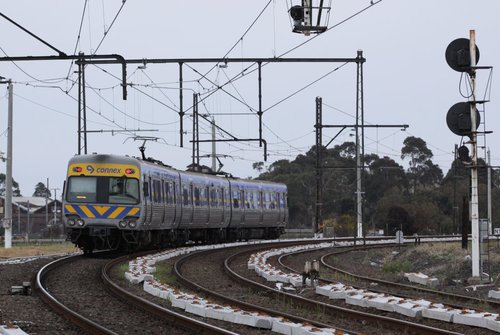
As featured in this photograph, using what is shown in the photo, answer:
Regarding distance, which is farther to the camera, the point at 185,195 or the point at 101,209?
the point at 185,195

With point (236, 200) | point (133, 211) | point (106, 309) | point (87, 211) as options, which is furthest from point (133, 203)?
point (236, 200)

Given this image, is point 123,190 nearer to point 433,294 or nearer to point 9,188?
point 433,294

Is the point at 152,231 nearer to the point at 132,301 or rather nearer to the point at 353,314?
the point at 132,301

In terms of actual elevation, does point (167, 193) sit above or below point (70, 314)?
above

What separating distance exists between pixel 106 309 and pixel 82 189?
14.2m

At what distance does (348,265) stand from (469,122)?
342 inches

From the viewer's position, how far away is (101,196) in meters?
28.4

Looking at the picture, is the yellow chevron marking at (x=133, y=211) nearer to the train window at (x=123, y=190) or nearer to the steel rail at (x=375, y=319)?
the train window at (x=123, y=190)

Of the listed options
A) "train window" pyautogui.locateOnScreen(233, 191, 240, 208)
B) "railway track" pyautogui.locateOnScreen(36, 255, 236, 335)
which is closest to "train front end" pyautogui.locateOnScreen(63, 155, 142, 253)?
"railway track" pyautogui.locateOnScreen(36, 255, 236, 335)

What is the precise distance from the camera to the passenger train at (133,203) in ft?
93.1

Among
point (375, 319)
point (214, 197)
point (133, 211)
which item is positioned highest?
point (214, 197)

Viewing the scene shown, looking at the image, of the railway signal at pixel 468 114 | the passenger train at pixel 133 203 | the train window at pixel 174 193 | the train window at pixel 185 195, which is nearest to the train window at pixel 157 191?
the passenger train at pixel 133 203

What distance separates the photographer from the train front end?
1114 inches

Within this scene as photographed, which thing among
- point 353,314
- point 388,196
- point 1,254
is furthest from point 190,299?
point 388,196
